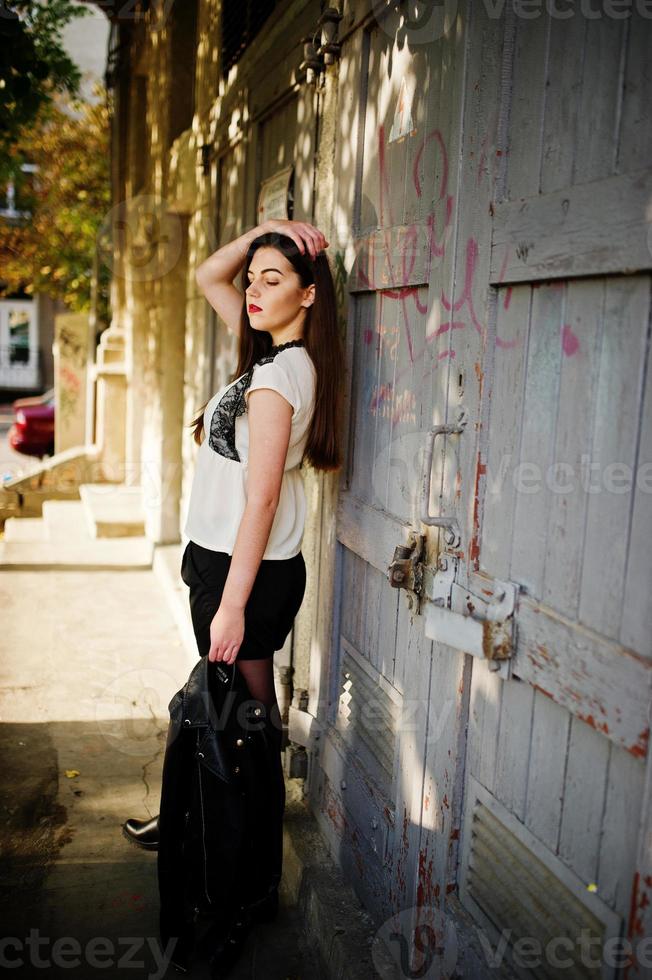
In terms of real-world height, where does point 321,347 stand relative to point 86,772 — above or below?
above

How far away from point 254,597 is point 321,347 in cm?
80

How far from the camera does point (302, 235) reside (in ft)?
9.28

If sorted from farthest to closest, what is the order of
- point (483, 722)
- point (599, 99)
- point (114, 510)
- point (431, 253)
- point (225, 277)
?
point (114, 510) < point (225, 277) < point (431, 253) < point (483, 722) < point (599, 99)

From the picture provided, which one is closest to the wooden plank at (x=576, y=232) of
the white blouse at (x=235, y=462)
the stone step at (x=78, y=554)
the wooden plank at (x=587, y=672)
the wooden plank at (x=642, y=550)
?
the wooden plank at (x=642, y=550)

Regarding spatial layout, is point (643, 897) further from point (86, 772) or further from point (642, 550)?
point (86, 772)

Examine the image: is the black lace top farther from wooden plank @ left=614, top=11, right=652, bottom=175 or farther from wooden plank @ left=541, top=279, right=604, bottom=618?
wooden plank @ left=614, top=11, right=652, bottom=175

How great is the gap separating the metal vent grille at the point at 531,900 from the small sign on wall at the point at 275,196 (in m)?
2.69

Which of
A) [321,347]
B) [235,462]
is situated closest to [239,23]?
[321,347]

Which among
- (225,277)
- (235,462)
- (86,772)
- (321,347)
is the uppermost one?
(225,277)

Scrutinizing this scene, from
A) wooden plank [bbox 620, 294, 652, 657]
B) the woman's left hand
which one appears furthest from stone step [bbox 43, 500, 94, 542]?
wooden plank [bbox 620, 294, 652, 657]

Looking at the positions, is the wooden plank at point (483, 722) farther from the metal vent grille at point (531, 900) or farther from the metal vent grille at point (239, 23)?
the metal vent grille at point (239, 23)

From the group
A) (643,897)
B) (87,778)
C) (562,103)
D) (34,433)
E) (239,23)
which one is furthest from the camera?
(34,433)

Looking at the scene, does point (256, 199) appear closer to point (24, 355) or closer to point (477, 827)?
point (477, 827)

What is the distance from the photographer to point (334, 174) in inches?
127
